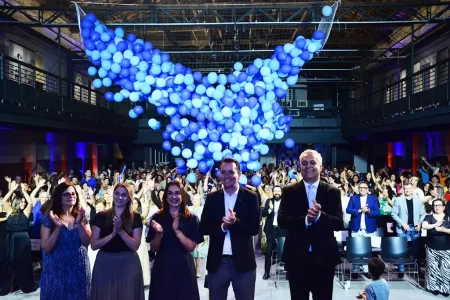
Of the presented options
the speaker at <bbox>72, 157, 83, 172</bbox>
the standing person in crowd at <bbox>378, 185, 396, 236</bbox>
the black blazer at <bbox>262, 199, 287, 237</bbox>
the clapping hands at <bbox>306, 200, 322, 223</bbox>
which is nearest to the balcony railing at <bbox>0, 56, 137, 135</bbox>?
the speaker at <bbox>72, 157, 83, 172</bbox>

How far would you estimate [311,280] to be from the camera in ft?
10.9

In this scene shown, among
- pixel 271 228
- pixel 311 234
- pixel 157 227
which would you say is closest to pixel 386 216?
pixel 271 228

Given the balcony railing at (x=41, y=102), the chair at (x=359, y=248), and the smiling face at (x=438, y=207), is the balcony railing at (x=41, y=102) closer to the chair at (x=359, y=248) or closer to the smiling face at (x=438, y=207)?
the chair at (x=359, y=248)

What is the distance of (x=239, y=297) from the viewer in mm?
3633

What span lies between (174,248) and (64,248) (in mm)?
876

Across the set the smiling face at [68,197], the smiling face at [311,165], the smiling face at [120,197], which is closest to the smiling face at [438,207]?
the smiling face at [311,165]

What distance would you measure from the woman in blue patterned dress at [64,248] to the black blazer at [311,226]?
1587 millimetres

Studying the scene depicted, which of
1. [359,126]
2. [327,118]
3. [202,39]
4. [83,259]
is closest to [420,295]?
[83,259]

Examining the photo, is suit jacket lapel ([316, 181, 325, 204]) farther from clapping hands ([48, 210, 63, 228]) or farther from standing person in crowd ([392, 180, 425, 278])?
standing person in crowd ([392, 180, 425, 278])

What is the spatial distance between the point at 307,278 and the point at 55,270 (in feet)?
6.31

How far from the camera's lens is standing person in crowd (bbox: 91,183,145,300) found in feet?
12.1

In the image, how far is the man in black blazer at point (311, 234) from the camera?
328cm

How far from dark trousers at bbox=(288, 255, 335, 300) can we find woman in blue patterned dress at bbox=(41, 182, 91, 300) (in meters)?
1.64

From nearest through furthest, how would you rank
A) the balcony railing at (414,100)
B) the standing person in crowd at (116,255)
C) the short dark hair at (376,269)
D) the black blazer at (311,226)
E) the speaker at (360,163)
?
the black blazer at (311,226), the standing person in crowd at (116,255), the short dark hair at (376,269), the balcony railing at (414,100), the speaker at (360,163)
